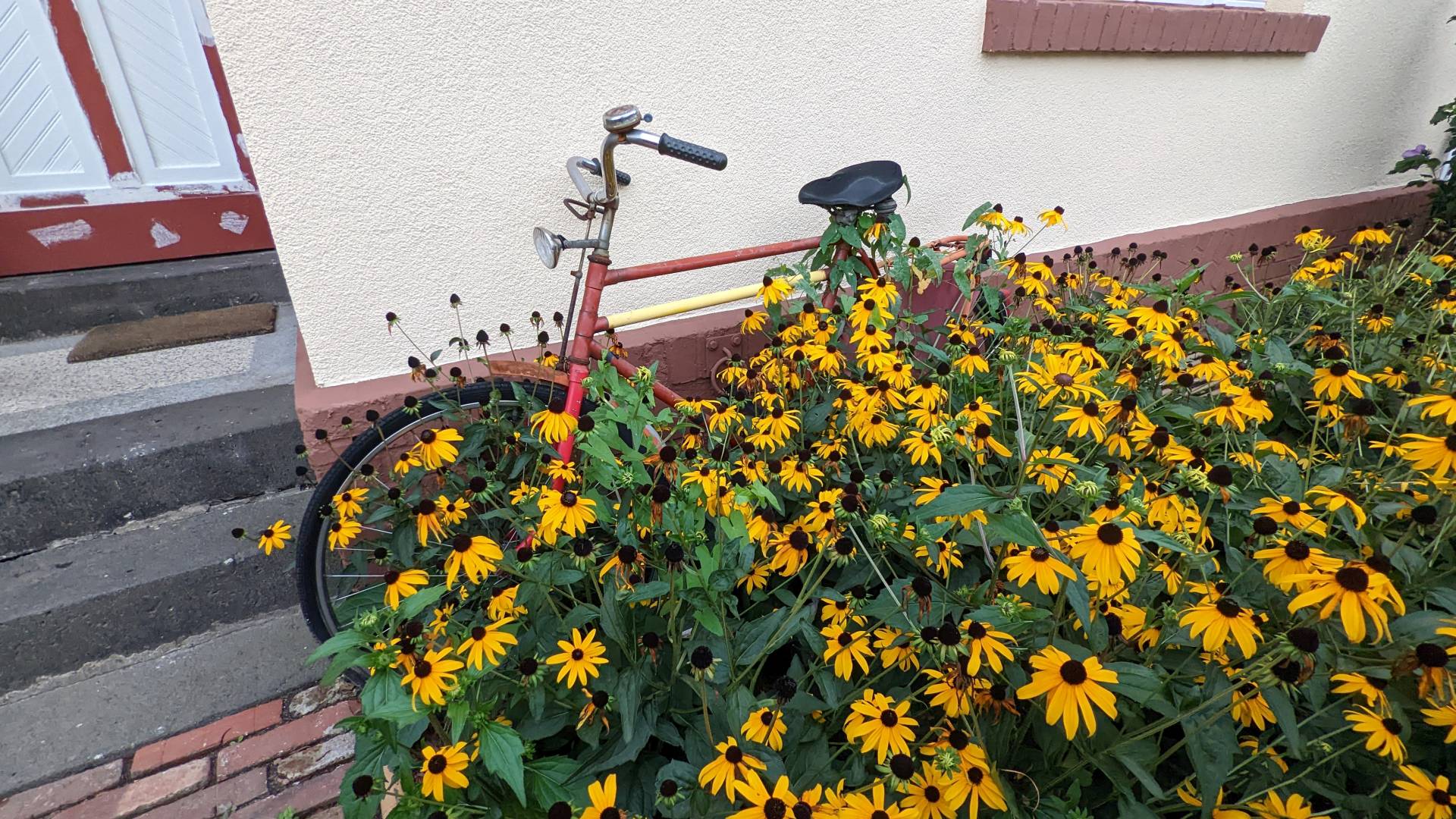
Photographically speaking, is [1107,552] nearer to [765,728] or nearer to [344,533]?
[765,728]

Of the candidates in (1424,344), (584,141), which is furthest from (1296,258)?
(584,141)

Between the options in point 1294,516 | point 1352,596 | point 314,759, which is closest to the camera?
point 1352,596

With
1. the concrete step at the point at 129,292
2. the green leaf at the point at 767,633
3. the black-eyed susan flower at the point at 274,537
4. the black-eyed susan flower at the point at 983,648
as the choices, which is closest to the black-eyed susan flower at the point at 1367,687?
the black-eyed susan flower at the point at 983,648

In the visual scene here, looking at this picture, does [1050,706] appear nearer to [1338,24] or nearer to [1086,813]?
[1086,813]

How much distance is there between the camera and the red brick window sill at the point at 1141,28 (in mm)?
2580

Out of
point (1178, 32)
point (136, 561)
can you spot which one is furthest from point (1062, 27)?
point (136, 561)

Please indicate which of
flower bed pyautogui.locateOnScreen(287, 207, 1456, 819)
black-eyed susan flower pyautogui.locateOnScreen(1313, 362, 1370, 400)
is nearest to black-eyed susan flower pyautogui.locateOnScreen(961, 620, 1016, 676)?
flower bed pyautogui.locateOnScreen(287, 207, 1456, 819)

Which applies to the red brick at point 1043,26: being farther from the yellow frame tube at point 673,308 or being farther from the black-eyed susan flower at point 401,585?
the black-eyed susan flower at point 401,585

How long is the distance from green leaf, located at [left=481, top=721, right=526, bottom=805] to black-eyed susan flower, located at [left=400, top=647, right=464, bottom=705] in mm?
82

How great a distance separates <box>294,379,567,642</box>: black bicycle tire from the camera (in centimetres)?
167

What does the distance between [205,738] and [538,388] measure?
51.5 inches

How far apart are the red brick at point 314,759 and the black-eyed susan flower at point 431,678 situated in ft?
3.60

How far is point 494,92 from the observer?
73.0 inches

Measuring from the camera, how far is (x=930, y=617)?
3.75 ft
